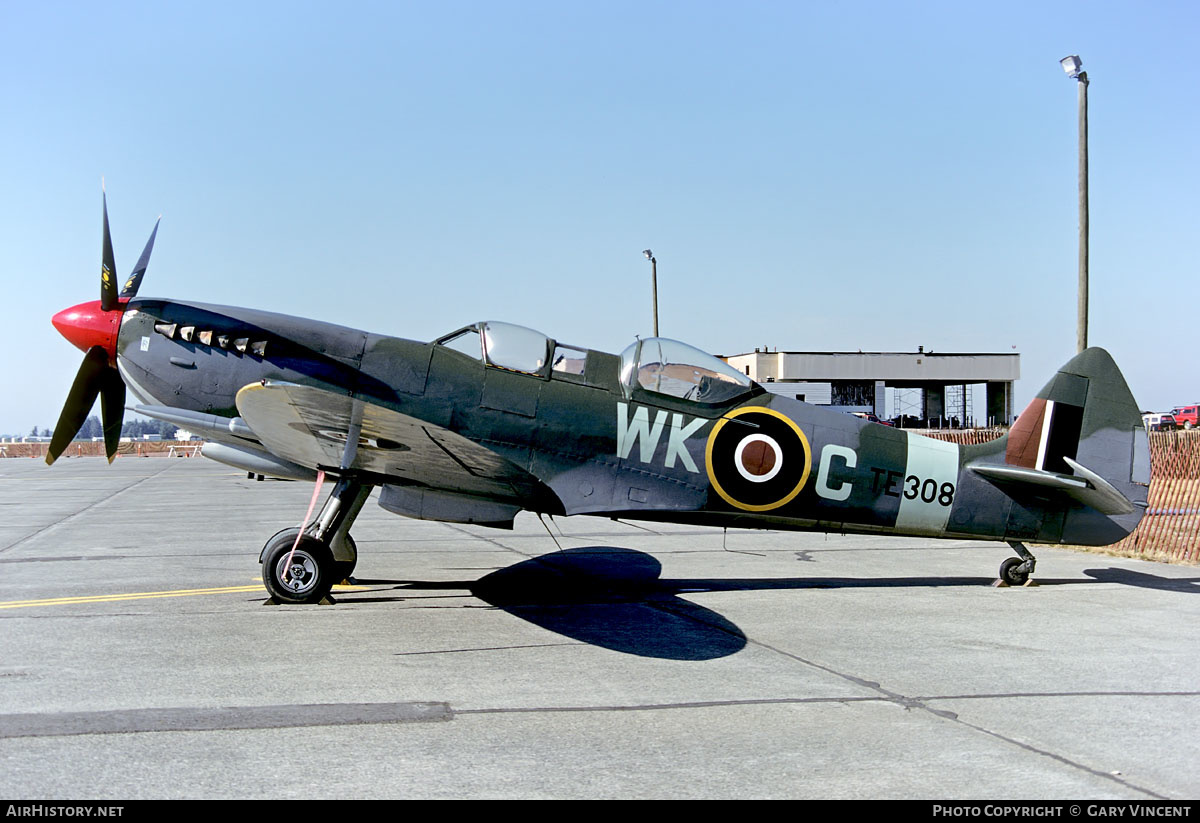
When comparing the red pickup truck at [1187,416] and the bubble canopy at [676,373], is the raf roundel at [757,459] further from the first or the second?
the red pickup truck at [1187,416]

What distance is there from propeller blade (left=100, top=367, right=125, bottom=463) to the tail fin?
8.28 meters

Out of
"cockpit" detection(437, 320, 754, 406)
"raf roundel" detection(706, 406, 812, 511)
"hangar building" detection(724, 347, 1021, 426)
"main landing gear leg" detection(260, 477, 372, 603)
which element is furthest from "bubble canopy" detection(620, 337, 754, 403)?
"hangar building" detection(724, 347, 1021, 426)

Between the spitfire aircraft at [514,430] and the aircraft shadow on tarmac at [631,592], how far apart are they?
808 millimetres

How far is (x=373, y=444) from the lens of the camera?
7211mm

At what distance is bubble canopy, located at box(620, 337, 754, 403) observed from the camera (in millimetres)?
8500

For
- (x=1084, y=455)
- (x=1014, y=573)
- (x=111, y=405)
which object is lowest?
(x=1014, y=573)

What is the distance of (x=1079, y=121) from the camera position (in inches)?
551

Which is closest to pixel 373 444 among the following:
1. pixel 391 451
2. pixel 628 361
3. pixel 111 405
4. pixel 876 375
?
pixel 391 451

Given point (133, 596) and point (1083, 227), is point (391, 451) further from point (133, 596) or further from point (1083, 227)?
point (1083, 227)

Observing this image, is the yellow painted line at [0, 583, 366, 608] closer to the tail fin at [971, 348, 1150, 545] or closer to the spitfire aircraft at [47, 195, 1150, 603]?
the spitfire aircraft at [47, 195, 1150, 603]

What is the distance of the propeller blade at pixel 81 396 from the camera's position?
8492mm

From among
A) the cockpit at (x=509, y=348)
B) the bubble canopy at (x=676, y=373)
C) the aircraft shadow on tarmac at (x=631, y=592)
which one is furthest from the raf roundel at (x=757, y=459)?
the cockpit at (x=509, y=348)

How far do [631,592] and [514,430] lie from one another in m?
2.08

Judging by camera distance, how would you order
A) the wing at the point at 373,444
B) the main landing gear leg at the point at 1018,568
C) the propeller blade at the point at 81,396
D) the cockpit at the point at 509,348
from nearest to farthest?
1. the wing at the point at 373,444
2. the cockpit at the point at 509,348
3. the propeller blade at the point at 81,396
4. the main landing gear leg at the point at 1018,568
